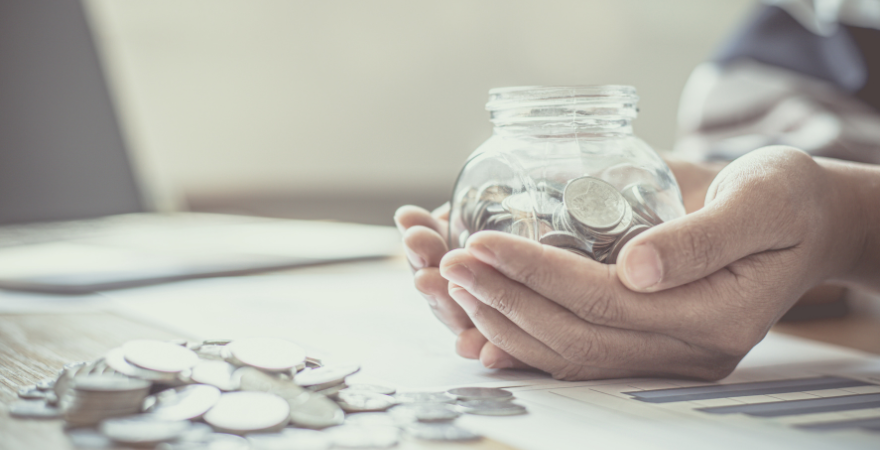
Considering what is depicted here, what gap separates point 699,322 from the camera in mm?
775

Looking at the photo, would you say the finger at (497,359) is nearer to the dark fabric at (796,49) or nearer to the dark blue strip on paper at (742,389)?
the dark blue strip on paper at (742,389)

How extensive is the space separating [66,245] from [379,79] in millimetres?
2765

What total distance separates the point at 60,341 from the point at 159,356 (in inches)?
16.5

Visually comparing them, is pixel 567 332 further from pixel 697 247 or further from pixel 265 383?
pixel 265 383

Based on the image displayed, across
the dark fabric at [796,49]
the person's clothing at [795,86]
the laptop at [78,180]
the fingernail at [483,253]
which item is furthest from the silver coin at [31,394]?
the dark fabric at [796,49]

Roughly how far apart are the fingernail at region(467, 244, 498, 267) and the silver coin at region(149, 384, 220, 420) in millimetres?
292

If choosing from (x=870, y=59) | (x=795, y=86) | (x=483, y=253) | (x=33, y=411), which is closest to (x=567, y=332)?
(x=483, y=253)

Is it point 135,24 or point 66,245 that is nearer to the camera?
point 66,245

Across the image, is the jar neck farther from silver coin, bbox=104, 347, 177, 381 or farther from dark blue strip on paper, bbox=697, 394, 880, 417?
silver coin, bbox=104, 347, 177, 381

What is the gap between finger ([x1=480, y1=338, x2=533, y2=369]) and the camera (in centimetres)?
90

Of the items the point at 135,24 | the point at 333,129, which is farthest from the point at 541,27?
the point at 135,24

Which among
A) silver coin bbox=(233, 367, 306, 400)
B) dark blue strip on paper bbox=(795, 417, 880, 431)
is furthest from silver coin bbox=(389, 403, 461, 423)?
dark blue strip on paper bbox=(795, 417, 880, 431)

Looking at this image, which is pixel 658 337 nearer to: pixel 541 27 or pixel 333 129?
pixel 333 129

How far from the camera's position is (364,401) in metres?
0.73
